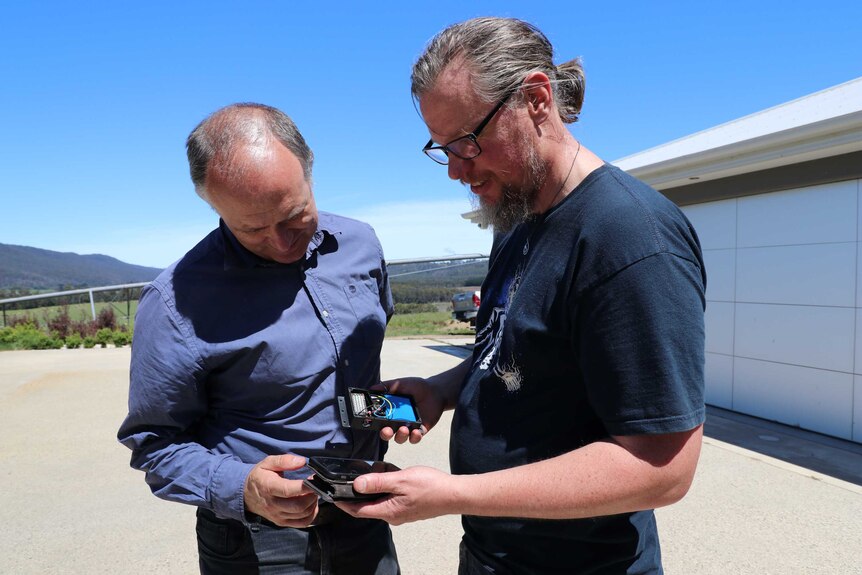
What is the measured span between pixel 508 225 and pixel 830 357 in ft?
20.4

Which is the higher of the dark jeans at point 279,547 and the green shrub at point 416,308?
the dark jeans at point 279,547

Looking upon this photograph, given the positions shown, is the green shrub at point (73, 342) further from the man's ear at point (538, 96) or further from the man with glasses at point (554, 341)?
the man's ear at point (538, 96)

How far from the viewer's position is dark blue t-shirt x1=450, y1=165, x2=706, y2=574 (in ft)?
3.94

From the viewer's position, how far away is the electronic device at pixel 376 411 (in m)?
1.83

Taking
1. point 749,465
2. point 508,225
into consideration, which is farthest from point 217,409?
point 749,465

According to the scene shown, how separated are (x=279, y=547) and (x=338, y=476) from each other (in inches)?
22.8

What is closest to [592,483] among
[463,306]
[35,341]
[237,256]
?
[237,256]

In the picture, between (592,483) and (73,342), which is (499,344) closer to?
(592,483)

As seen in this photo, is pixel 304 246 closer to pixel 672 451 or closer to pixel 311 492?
pixel 311 492

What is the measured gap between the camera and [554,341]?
1.38 metres

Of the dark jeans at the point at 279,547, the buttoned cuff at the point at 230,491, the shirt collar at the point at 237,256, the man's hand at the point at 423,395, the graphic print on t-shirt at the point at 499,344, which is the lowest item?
the dark jeans at the point at 279,547

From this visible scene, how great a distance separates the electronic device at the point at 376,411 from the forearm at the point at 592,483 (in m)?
0.56

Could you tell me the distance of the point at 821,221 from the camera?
6480mm

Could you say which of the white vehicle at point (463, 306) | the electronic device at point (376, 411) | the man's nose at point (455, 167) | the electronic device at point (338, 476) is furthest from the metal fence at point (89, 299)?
A: the man's nose at point (455, 167)
